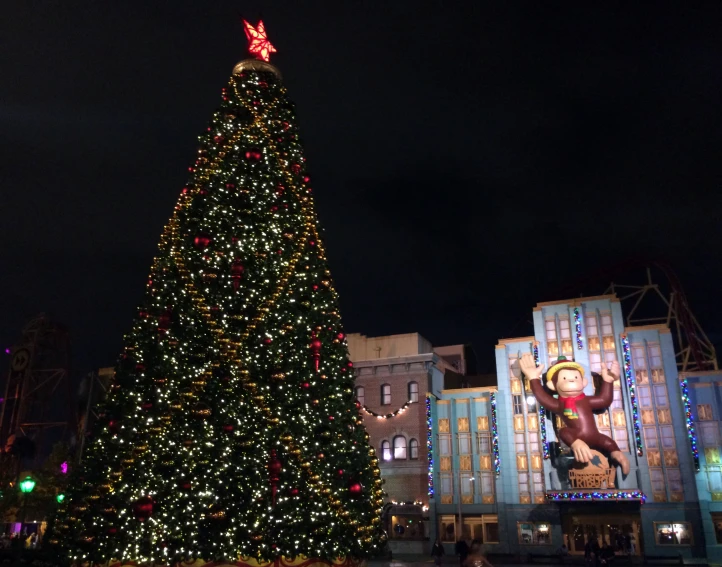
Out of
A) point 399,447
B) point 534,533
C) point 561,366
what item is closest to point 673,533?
point 534,533

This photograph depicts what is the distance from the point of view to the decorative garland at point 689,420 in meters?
33.5

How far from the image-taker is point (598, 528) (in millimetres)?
35531

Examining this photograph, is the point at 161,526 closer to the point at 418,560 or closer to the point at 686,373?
the point at 418,560

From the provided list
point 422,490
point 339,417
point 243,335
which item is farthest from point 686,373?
point 243,335

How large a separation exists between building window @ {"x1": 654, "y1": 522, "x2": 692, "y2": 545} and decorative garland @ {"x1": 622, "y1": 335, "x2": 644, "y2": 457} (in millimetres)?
4205

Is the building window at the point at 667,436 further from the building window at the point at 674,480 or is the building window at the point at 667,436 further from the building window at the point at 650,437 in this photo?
the building window at the point at 674,480

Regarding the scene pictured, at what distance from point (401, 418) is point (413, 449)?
2303 mm

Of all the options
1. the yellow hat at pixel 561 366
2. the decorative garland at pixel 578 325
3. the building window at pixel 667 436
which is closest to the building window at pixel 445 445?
the yellow hat at pixel 561 366

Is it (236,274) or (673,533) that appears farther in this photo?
(673,533)

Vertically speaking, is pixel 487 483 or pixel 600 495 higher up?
pixel 487 483

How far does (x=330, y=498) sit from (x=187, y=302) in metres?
5.53

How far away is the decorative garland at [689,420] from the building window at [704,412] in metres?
0.64

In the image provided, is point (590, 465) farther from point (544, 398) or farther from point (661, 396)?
point (661, 396)

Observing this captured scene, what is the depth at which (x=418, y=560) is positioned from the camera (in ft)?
110
